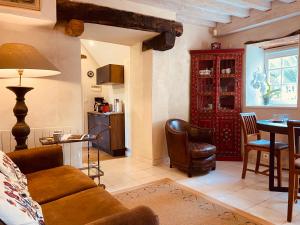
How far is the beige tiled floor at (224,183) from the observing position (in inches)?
91.6

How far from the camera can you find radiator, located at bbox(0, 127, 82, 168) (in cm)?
271

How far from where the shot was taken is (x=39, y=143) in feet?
9.59

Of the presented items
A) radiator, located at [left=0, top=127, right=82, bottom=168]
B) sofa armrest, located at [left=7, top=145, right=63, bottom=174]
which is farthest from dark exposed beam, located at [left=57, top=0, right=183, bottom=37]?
sofa armrest, located at [left=7, top=145, right=63, bottom=174]

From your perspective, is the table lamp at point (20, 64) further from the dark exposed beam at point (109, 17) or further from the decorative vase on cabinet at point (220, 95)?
the decorative vase on cabinet at point (220, 95)

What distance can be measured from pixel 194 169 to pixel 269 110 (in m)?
1.62

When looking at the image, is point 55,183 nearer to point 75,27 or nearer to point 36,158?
point 36,158

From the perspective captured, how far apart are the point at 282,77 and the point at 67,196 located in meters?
3.70

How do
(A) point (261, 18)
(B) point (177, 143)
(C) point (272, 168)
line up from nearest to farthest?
1. (C) point (272, 168)
2. (B) point (177, 143)
3. (A) point (261, 18)

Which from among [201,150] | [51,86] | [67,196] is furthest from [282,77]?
[67,196]

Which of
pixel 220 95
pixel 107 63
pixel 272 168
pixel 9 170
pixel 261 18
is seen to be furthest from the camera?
pixel 107 63

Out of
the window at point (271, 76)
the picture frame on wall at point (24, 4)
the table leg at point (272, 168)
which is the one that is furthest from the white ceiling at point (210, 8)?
the table leg at point (272, 168)

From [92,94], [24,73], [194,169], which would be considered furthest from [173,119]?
[92,94]

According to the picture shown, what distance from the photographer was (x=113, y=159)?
14.1ft

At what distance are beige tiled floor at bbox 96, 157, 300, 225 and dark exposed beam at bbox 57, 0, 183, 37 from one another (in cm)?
212
